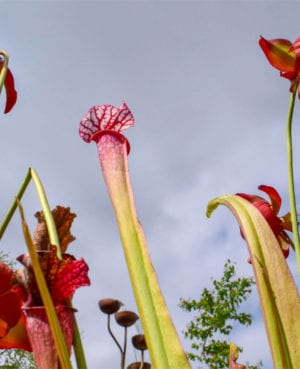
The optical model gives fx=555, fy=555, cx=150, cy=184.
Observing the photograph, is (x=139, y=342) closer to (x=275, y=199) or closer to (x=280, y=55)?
(x=275, y=199)

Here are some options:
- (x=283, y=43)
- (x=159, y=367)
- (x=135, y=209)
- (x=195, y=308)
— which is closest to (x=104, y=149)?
(x=135, y=209)

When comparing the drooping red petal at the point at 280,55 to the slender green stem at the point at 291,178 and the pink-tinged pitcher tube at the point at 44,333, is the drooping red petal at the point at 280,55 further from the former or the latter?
the pink-tinged pitcher tube at the point at 44,333

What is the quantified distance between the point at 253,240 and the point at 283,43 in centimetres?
36

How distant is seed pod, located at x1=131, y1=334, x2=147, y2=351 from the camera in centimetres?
89

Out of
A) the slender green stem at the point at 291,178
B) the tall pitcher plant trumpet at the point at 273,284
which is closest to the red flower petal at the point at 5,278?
the tall pitcher plant trumpet at the point at 273,284

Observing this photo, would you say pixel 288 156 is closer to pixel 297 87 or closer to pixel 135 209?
pixel 297 87

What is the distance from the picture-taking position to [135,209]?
477mm

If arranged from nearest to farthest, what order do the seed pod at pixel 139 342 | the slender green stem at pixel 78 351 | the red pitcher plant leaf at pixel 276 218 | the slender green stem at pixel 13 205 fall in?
the slender green stem at pixel 78 351 → the slender green stem at pixel 13 205 → the red pitcher plant leaf at pixel 276 218 → the seed pod at pixel 139 342

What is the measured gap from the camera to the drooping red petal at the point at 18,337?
1.46ft

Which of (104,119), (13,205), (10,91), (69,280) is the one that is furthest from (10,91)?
(69,280)

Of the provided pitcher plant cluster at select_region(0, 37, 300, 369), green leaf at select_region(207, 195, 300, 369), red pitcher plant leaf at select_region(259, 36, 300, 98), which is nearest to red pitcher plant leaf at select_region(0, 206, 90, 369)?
pitcher plant cluster at select_region(0, 37, 300, 369)

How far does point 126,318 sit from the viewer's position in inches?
35.1

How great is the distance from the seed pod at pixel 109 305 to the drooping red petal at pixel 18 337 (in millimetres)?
455

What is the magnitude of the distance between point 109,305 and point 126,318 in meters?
0.04
